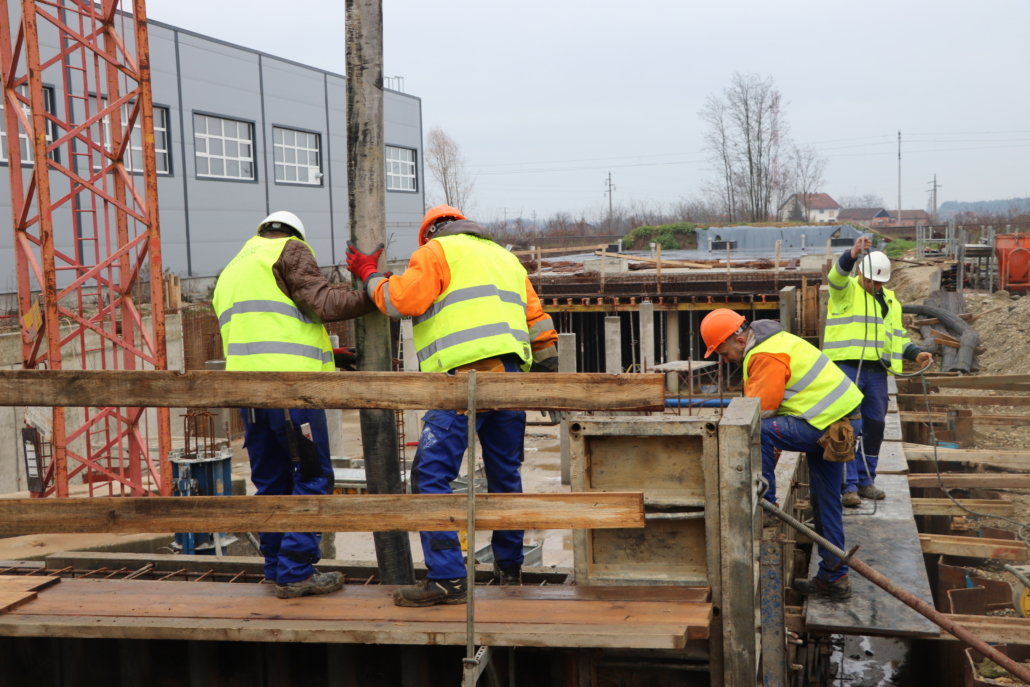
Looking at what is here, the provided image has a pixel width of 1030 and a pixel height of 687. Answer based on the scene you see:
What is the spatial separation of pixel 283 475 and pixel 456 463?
3.08 feet

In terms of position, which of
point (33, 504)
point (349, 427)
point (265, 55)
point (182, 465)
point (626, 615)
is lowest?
point (349, 427)

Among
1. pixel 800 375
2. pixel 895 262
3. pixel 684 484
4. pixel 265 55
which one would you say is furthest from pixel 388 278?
pixel 895 262

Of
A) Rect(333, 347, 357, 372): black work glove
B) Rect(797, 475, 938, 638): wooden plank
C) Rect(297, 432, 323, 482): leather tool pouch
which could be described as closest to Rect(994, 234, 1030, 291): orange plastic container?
Rect(797, 475, 938, 638): wooden plank

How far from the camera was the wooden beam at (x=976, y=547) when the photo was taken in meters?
6.56

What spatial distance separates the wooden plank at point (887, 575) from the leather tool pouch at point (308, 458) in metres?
2.98

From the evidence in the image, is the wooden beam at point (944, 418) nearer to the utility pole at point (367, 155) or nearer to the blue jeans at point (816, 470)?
the blue jeans at point (816, 470)

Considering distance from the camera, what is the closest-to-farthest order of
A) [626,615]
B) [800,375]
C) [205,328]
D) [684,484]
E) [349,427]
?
[626,615], [684,484], [800,375], [205,328], [349,427]

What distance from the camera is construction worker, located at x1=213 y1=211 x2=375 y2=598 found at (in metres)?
3.93

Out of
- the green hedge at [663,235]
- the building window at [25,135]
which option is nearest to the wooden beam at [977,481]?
the building window at [25,135]

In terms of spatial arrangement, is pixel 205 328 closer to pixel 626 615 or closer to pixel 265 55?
pixel 265 55

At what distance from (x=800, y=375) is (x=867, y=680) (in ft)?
9.48

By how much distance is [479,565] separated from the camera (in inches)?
179

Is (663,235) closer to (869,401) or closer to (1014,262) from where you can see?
(1014,262)

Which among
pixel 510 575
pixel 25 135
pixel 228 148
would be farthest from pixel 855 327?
pixel 228 148
